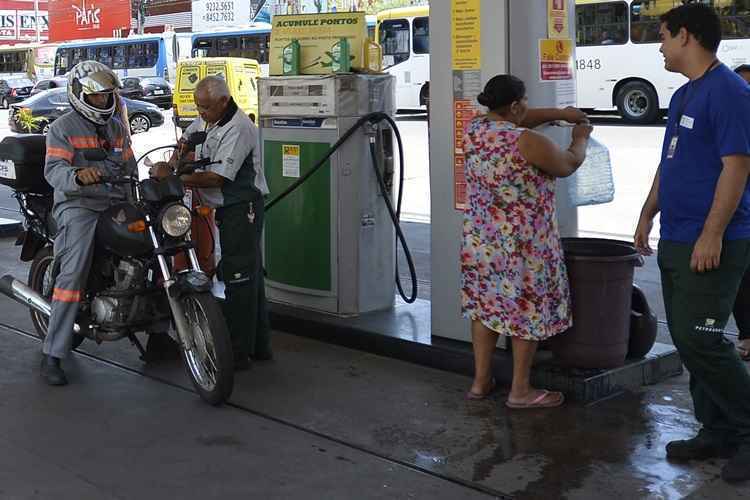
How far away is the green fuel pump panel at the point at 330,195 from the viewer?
6660 millimetres

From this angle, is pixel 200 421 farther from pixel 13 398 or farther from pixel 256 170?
pixel 256 170

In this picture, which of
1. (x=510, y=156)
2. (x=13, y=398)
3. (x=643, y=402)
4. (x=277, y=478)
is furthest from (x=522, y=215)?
(x=13, y=398)

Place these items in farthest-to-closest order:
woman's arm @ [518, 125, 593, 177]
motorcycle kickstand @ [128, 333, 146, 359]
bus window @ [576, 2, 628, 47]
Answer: bus window @ [576, 2, 628, 47] → motorcycle kickstand @ [128, 333, 146, 359] → woman's arm @ [518, 125, 593, 177]

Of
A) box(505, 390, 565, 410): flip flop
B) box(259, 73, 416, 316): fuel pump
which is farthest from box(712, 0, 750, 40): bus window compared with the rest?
box(505, 390, 565, 410): flip flop

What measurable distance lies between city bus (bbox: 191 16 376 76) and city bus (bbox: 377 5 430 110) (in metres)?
6.16

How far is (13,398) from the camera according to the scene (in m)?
5.53

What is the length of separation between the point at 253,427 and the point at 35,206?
2.48 m

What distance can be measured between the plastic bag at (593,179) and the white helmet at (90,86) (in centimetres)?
263

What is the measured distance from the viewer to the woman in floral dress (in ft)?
15.7

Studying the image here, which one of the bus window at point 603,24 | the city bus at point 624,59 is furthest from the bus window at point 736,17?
the bus window at point 603,24

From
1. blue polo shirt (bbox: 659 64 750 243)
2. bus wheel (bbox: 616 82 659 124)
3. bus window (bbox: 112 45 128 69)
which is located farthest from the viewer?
bus window (bbox: 112 45 128 69)

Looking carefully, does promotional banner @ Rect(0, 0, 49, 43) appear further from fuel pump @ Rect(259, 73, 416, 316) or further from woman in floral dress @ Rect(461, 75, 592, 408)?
woman in floral dress @ Rect(461, 75, 592, 408)

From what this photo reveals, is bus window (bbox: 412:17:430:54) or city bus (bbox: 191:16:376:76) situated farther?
city bus (bbox: 191:16:376:76)

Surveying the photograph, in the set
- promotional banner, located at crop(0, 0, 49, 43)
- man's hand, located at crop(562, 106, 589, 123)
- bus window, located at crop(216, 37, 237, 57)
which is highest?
promotional banner, located at crop(0, 0, 49, 43)
